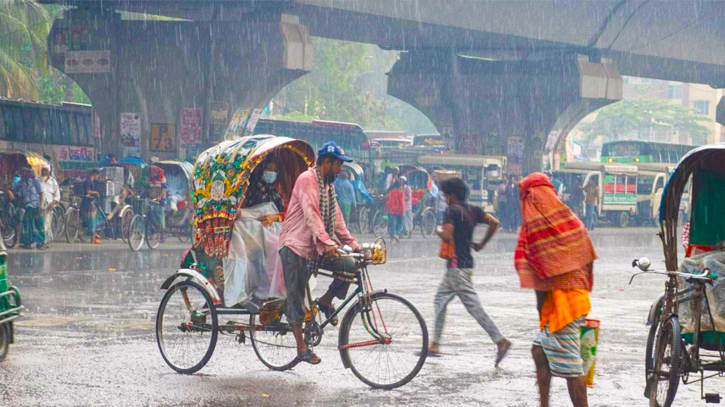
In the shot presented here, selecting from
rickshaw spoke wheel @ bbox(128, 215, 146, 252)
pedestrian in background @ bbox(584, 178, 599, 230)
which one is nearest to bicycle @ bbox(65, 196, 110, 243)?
rickshaw spoke wheel @ bbox(128, 215, 146, 252)

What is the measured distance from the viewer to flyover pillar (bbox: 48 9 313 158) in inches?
1148

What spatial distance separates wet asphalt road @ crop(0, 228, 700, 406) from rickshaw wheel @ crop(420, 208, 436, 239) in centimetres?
1514

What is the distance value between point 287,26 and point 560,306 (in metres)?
Answer: 22.9

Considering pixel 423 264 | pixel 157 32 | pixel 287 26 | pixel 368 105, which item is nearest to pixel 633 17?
pixel 287 26

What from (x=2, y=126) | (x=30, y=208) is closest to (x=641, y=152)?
(x=2, y=126)

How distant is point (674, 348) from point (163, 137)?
83.0ft

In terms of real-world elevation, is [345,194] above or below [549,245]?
below

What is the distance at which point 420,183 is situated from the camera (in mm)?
35531

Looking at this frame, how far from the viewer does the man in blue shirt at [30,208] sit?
68.1 ft

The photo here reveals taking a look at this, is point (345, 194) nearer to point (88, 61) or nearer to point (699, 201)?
point (88, 61)

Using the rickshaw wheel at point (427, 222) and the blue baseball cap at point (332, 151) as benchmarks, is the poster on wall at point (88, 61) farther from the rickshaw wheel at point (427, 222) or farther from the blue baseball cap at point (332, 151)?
the blue baseball cap at point (332, 151)

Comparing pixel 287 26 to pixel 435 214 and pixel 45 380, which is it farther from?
pixel 45 380

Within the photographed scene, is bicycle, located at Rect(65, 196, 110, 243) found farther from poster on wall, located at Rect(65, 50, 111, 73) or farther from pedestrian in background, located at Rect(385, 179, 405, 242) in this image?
pedestrian in background, located at Rect(385, 179, 405, 242)

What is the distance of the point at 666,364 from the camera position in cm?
650
